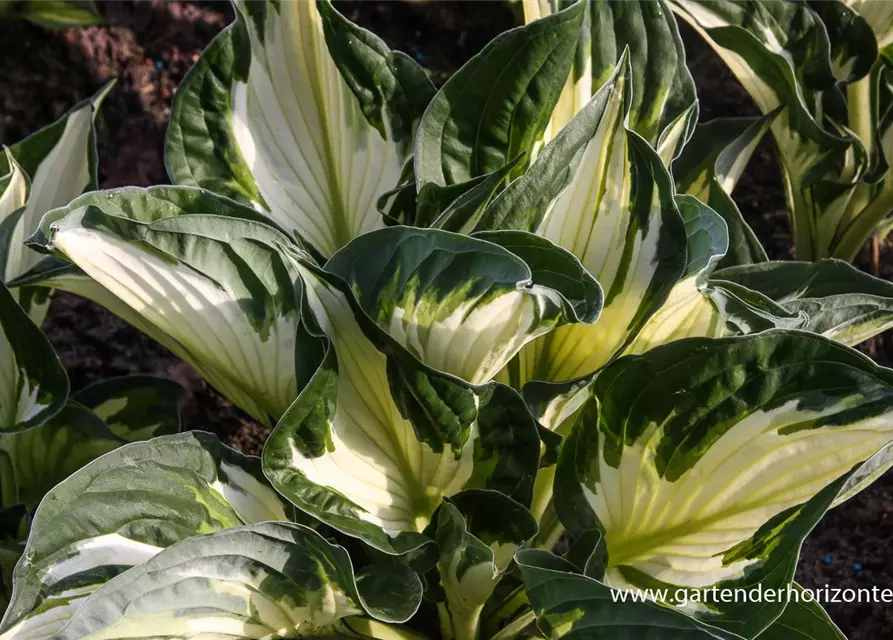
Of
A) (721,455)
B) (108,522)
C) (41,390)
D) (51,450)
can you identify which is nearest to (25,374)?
(41,390)

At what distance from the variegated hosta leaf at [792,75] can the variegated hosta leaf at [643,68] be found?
6.2 inches

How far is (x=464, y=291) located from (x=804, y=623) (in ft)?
1.32

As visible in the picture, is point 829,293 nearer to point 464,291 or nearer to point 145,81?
point 464,291

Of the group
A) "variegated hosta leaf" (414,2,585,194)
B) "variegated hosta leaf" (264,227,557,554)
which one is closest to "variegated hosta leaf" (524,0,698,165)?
"variegated hosta leaf" (414,2,585,194)

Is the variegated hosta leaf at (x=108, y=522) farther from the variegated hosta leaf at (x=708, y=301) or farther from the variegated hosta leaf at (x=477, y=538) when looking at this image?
the variegated hosta leaf at (x=708, y=301)

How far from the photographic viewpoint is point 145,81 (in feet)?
4.05

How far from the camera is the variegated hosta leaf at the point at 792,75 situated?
0.89 metres

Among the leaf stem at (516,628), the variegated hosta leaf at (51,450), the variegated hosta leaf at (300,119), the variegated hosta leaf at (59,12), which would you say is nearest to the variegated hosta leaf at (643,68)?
the variegated hosta leaf at (300,119)

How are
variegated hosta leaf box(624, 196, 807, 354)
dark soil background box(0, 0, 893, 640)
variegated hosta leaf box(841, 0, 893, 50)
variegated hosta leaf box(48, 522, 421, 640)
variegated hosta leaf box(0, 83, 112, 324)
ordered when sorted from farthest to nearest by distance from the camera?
1. dark soil background box(0, 0, 893, 640)
2. variegated hosta leaf box(841, 0, 893, 50)
3. variegated hosta leaf box(0, 83, 112, 324)
4. variegated hosta leaf box(624, 196, 807, 354)
5. variegated hosta leaf box(48, 522, 421, 640)

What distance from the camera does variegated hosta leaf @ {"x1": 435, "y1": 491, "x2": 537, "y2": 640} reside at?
0.63 metres

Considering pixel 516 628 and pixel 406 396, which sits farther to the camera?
pixel 516 628

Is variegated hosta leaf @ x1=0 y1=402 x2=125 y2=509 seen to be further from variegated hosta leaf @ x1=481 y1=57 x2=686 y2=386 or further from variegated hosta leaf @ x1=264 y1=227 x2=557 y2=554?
variegated hosta leaf @ x1=481 y1=57 x2=686 y2=386

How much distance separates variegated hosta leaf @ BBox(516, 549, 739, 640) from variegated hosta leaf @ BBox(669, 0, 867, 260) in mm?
560

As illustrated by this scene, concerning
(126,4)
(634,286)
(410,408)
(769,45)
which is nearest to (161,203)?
(410,408)
